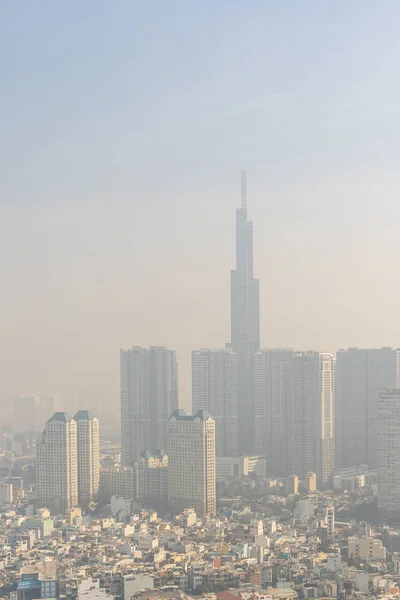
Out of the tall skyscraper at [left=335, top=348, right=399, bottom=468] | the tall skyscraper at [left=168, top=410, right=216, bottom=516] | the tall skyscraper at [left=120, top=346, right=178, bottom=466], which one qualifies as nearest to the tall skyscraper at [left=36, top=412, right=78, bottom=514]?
the tall skyscraper at [left=168, top=410, right=216, bottom=516]

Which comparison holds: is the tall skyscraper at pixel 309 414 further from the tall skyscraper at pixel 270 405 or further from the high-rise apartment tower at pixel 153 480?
the high-rise apartment tower at pixel 153 480

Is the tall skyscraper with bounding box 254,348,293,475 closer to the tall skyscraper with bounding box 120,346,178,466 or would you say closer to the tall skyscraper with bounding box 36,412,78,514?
the tall skyscraper with bounding box 120,346,178,466

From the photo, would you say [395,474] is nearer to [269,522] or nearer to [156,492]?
[269,522]

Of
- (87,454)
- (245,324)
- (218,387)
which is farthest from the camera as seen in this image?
(245,324)

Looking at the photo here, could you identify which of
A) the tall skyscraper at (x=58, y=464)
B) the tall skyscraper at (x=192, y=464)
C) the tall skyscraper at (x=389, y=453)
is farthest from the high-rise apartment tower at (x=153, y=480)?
the tall skyscraper at (x=389, y=453)

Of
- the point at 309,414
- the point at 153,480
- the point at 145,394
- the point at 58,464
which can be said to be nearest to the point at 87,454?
the point at 58,464

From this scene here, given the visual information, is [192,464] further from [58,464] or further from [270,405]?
[270,405]
